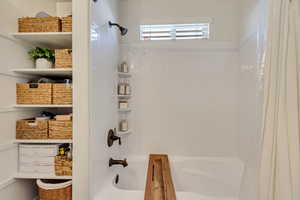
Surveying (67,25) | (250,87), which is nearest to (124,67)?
(67,25)

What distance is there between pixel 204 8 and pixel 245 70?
970 millimetres

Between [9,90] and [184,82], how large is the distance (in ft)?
5.96

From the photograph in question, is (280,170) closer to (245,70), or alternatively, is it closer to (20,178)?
(245,70)

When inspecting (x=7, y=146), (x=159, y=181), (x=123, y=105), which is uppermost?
(x=123, y=105)

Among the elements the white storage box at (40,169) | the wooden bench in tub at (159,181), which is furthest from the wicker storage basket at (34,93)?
the wooden bench in tub at (159,181)

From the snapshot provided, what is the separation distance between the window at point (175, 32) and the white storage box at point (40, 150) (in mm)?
1668

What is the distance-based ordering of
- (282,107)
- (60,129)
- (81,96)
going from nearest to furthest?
(282,107)
(81,96)
(60,129)

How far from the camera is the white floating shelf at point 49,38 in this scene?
134cm

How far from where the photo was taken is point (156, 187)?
1547mm

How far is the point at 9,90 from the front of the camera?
4.36 feet

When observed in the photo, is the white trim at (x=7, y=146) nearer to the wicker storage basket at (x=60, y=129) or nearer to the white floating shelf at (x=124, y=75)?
the wicker storage basket at (x=60, y=129)

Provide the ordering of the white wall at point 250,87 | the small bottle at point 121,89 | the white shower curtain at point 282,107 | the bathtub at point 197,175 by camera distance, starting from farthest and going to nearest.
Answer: the small bottle at point 121,89 → the bathtub at point 197,175 → the white wall at point 250,87 → the white shower curtain at point 282,107

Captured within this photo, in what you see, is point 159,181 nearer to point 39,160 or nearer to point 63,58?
point 39,160

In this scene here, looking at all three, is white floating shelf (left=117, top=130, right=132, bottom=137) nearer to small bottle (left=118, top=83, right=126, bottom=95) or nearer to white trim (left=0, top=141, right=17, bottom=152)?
small bottle (left=118, top=83, right=126, bottom=95)
